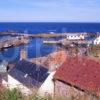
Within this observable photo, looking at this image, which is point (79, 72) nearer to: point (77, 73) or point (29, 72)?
point (77, 73)

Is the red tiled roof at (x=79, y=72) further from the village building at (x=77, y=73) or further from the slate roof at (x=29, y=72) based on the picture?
the slate roof at (x=29, y=72)

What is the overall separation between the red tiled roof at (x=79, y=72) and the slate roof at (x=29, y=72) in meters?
1.72

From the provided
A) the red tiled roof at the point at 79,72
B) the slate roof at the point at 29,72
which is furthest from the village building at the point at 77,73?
the slate roof at the point at 29,72

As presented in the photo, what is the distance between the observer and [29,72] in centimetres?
2194

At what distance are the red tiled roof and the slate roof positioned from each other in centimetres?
172

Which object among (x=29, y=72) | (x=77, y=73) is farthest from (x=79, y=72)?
(x=29, y=72)

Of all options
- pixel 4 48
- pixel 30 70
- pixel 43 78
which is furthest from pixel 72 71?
pixel 4 48

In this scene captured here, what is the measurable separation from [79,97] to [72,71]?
12.0 metres

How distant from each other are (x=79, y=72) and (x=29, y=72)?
5551mm

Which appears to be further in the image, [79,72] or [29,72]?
[29,72]

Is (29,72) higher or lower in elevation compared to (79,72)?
lower

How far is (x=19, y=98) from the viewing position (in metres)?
5.86

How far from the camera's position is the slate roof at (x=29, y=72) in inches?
790

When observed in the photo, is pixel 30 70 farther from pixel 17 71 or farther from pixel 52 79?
pixel 52 79
